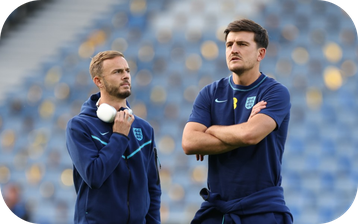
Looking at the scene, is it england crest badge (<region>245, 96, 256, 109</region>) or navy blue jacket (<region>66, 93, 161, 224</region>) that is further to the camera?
england crest badge (<region>245, 96, 256, 109</region>)

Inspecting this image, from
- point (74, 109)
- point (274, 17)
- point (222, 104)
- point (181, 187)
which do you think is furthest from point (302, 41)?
point (222, 104)

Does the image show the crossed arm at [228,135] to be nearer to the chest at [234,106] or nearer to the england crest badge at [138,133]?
the chest at [234,106]

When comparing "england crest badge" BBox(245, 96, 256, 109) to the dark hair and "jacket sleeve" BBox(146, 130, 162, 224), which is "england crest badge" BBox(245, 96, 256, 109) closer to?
the dark hair

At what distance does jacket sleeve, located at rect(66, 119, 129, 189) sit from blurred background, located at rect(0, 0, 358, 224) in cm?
531

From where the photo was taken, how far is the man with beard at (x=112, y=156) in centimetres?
231

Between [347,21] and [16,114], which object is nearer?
[16,114]

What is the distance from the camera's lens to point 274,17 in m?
9.46

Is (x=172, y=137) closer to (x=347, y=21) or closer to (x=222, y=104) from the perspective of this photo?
(x=347, y=21)

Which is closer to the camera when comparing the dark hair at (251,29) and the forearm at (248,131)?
the forearm at (248,131)

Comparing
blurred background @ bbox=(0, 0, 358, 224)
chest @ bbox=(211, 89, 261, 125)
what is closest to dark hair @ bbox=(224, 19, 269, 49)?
chest @ bbox=(211, 89, 261, 125)

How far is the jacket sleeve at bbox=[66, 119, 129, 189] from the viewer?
227cm

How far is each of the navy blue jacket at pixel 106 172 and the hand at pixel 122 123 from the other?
0.04 meters

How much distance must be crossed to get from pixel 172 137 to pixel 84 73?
86.3 inches

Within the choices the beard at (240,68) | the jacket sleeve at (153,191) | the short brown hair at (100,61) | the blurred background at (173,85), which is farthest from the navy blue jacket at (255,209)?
the blurred background at (173,85)
